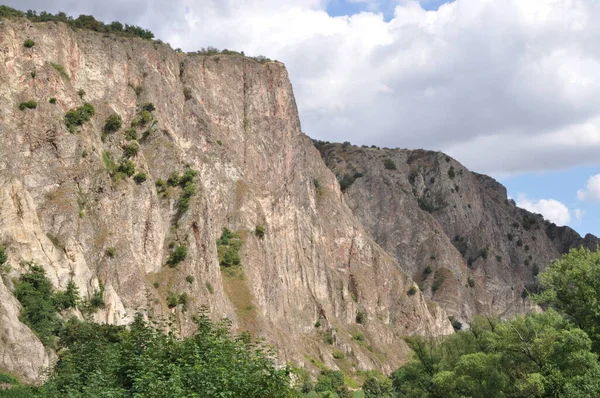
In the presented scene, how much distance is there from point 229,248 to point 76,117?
92.5 ft

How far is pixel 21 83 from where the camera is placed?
81.6 meters

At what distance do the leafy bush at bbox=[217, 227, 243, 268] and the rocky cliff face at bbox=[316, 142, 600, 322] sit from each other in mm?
68744

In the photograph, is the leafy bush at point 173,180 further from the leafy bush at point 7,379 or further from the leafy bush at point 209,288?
the leafy bush at point 7,379

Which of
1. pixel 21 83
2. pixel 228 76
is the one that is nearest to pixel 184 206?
pixel 21 83

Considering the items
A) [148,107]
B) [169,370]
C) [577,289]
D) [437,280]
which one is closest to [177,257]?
[148,107]

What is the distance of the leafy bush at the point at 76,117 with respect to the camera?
8249 centimetres

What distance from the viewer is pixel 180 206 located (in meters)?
93.6

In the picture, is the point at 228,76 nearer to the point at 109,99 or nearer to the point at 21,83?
the point at 109,99

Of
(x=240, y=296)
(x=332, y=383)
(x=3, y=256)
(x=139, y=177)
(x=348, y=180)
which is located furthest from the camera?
(x=348, y=180)

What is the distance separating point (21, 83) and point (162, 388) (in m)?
59.6

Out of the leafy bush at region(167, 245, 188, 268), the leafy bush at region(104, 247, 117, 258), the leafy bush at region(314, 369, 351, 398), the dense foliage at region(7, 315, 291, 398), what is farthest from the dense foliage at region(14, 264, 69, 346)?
the leafy bush at region(314, 369, 351, 398)

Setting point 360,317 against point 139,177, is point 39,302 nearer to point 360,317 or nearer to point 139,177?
point 139,177

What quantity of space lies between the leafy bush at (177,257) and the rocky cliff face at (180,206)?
2.28 feet

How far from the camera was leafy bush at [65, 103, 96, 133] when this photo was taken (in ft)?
271
